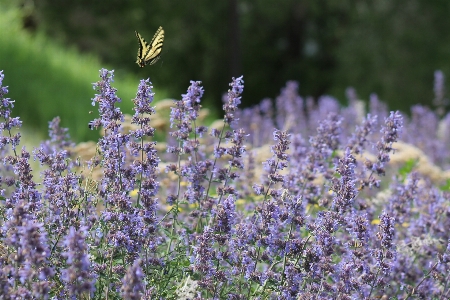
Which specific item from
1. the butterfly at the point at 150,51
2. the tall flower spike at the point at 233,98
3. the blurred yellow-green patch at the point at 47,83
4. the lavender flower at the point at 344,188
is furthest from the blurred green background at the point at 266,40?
the lavender flower at the point at 344,188

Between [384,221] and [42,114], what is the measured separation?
925 cm

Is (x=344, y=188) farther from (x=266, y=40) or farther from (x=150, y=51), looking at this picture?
(x=266, y=40)

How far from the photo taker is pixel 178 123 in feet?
13.0

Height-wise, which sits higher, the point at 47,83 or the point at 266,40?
the point at 266,40

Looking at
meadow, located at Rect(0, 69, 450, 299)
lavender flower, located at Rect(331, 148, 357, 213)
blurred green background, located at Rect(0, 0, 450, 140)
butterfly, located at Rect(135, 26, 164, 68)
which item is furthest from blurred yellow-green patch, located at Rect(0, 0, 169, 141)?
lavender flower, located at Rect(331, 148, 357, 213)

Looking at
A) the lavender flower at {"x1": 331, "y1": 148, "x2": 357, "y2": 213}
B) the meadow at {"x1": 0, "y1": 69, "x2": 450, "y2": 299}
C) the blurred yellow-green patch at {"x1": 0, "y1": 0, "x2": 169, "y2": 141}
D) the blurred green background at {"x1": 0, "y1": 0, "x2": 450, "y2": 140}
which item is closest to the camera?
the meadow at {"x1": 0, "y1": 69, "x2": 450, "y2": 299}

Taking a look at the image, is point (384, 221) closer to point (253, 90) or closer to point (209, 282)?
point (209, 282)

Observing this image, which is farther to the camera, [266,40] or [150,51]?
[266,40]

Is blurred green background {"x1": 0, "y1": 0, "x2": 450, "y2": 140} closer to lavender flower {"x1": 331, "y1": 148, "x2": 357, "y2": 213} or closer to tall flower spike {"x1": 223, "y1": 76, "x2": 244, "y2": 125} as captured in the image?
tall flower spike {"x1": 223, "y1": 76, "x2": 244, "y2": 125}

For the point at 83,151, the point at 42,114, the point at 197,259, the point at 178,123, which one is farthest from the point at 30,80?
the point at 197,259

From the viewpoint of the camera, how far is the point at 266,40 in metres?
24.7

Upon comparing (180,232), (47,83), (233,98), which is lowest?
(180,232)

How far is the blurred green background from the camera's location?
20.6 m

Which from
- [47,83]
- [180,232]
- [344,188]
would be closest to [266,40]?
[47,83]
